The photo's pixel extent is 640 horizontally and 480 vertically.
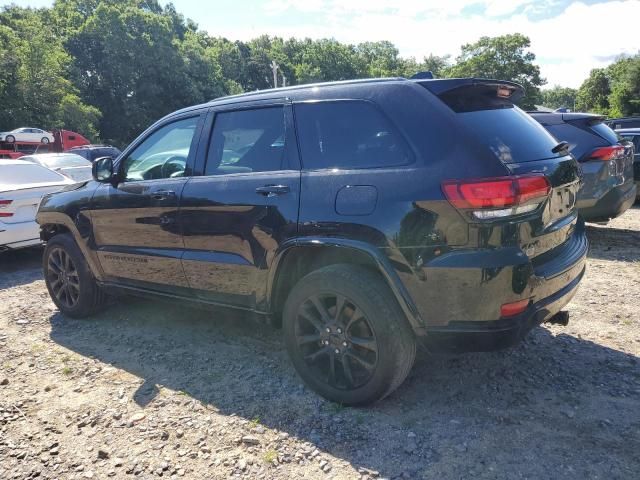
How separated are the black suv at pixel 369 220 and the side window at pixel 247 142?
10mm

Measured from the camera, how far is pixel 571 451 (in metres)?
2.59

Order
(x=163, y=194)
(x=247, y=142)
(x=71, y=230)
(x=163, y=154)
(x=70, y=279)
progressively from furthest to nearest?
(x=70, y=279)
(x=71, y=230)
(x=163, y=154)
(x=163, y=194)
(x=247, y=142)

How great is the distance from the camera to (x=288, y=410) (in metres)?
3.09

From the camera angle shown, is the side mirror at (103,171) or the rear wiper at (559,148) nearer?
the rear wiper at (559,148)

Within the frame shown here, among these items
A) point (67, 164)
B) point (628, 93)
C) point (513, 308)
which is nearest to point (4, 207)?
point (67, 164)

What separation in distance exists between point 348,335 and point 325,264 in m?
0.47

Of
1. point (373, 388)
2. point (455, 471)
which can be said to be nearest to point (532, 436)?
point (455, 471)

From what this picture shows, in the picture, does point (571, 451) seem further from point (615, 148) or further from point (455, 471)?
point (615, 148)

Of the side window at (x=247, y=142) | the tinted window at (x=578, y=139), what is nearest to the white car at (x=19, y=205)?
the side window at (x=247, y=142)

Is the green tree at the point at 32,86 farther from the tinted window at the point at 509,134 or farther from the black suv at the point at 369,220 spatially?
the tinted window at the point at 509,134

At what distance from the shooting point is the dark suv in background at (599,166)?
6145mm

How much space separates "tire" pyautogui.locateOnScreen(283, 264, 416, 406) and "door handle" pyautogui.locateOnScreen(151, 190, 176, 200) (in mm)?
1256

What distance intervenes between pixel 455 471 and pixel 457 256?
105 centimetres

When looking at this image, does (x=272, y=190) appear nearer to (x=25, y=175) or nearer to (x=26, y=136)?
(x=25, y=175)
